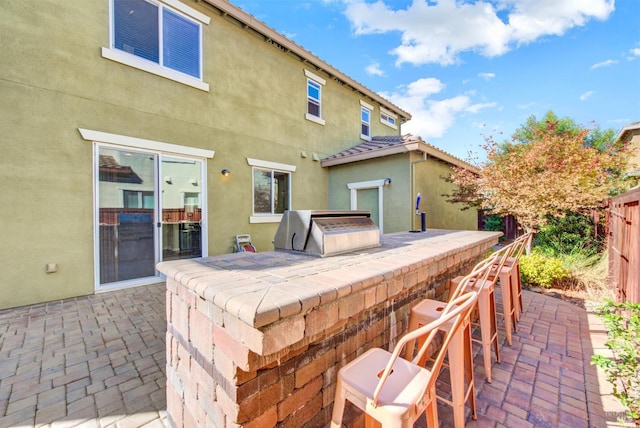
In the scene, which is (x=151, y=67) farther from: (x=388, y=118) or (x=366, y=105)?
(x=388, y=118)

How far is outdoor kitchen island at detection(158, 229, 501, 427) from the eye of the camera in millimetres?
1176

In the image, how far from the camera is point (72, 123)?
459 centimetres

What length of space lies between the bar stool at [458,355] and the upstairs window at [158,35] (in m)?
6.87

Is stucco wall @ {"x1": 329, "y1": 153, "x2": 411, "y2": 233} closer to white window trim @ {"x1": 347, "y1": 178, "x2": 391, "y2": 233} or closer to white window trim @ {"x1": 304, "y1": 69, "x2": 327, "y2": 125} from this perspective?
white window trim @ {"x1": 347, "y1": 178, "x2": 391, "y2": 233}

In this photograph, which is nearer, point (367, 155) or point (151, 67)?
point (151, 67)

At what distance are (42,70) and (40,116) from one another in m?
0.79

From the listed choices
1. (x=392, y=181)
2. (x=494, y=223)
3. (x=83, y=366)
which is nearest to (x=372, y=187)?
(x=392, y=181)

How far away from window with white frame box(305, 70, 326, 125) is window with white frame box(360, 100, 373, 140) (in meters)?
2.28

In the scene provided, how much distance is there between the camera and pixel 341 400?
4.44 feet

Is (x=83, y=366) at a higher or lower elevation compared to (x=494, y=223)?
lower

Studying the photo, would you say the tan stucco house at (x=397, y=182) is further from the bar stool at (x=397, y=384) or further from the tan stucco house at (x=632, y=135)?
the tan stucco house at (x=632, y=135)

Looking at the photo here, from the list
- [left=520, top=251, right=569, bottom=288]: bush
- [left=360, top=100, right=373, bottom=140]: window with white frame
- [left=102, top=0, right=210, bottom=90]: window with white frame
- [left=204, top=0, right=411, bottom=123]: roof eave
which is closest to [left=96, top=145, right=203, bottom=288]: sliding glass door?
[left=102, top=0, right=210, bottom=90]: window with white frame

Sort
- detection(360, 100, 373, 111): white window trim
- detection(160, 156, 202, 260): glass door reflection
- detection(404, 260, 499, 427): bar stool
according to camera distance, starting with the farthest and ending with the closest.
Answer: detection(360, 100, 373, 111): white window trim < detection(160, 156, 202, 260): glass door reflection < detection(404, 260, 499, 427): bar stool

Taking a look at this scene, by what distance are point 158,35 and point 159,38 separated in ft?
0.20
